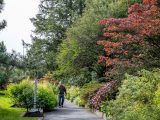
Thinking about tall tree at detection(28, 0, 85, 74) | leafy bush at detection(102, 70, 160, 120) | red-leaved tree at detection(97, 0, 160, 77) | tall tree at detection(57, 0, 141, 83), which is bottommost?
leafy bush at detection(102, 70, 160, 120)

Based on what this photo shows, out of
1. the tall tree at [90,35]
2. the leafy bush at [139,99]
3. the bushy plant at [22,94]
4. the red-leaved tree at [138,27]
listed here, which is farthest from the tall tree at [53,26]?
the leafy bush at [139,99]

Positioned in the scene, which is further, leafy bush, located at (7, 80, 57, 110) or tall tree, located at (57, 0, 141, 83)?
tall tree, located at (57, 0, 141, 83)

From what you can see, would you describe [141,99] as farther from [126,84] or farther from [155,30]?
[155,30]

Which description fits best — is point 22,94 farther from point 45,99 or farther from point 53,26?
point 53,26

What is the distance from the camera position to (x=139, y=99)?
541 inches

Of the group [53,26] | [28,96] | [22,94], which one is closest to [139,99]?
[28,96]

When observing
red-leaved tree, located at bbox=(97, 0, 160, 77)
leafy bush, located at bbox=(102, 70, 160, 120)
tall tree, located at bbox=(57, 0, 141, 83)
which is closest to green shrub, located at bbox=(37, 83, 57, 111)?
tall tree, located at bbox=(57, 0, 141, 83)

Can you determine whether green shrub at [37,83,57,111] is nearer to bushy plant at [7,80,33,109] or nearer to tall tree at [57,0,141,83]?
bushy plant at [7,80,33,109]

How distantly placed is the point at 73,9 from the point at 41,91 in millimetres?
31784

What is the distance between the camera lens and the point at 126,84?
14766 millimetres

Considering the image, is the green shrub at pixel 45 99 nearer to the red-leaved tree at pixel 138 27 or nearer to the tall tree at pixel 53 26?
the red-leaved tree at pixel 138 27

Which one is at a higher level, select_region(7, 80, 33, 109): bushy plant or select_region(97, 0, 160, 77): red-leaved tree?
select_region(97, 0, 160, 77): red-leaved tree

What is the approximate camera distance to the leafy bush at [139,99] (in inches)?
481

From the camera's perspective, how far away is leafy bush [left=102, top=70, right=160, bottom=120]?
1222 centimetres
